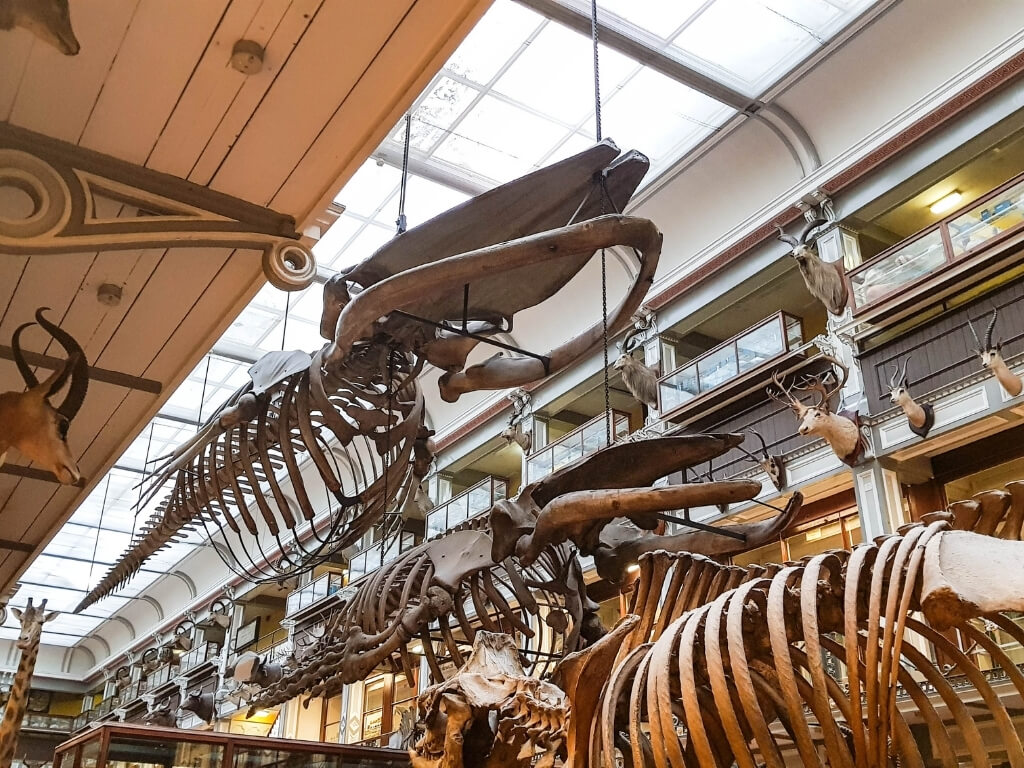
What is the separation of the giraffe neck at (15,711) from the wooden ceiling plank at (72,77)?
454cm

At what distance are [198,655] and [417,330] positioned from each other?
24.5m

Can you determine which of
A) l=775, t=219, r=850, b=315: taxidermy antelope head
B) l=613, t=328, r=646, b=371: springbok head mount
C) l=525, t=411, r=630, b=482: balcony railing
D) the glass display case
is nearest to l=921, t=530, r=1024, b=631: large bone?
the glass display case

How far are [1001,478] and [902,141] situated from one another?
4.26 m

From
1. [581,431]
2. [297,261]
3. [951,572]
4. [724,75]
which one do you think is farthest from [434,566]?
[581,431]

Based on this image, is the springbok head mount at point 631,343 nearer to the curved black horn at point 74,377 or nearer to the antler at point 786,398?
the antler at point 786,398

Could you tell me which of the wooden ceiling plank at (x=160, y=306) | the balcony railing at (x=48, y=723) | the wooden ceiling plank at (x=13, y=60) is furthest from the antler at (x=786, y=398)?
the balcony railing at (x=48, y=723)

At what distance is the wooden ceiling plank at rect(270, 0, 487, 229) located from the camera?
89.6 inches

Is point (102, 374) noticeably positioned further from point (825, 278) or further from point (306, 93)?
point (825, 278)

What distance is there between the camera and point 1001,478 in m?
11.2

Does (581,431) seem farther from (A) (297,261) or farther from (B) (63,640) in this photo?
(B) (63,640)

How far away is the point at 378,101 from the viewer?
2496 millimetres

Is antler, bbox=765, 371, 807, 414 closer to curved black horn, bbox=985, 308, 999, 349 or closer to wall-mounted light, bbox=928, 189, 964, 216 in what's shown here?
curved black horn, bbox=985, 308, 999, 349

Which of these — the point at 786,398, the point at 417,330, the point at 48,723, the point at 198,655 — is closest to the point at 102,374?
the point at 417,330

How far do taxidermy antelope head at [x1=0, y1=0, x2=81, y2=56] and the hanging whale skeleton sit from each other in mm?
1981
